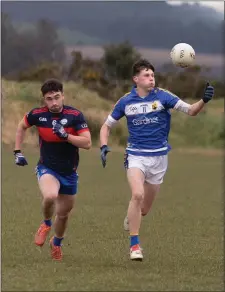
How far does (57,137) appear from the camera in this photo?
30.5 ft

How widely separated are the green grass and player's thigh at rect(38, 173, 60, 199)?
0.76 m

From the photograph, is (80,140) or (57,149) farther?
(57,149)

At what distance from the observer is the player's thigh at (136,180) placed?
922 centimetres

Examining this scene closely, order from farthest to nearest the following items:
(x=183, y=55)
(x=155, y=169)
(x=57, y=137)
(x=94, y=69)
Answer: (x=94, y=69) < (x=183, y=55) < (x=155, y=169) < (x=57, y=137)

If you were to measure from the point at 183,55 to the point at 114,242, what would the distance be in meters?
2.78

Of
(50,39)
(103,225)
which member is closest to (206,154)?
(103,225)

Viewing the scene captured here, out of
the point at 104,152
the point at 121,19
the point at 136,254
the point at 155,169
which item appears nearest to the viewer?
the point at 136,254

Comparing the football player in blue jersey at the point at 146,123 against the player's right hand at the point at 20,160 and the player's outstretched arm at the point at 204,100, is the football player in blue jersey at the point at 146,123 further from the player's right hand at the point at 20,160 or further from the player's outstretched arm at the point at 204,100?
the player's right hand at the point at 20,160

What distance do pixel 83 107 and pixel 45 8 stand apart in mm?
53981

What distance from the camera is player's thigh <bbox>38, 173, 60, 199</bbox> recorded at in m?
9.05

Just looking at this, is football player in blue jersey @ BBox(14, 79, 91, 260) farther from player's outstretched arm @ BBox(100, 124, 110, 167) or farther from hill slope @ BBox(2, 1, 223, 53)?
hill slope @ BBox(2, 1, 223, 53)

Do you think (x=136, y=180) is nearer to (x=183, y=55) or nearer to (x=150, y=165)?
(x=150, y=165)

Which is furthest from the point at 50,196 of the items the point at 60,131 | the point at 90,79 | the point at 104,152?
the point at 90,79

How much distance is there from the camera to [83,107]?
122 feet
